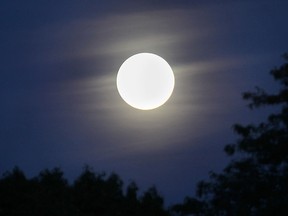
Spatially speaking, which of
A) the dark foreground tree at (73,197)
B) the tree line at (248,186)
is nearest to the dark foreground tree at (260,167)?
the tree line at (248,186)

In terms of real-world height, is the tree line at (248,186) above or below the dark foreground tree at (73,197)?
below

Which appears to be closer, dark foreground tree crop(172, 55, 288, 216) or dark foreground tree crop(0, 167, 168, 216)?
dark foreground tree crop(172, 55, 288, 216)

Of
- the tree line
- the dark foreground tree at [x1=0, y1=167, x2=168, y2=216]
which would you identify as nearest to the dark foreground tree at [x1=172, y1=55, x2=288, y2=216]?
the tree line

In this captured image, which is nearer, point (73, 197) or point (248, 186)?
point (248, 186)

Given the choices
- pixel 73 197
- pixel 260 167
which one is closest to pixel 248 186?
pixel 260 167

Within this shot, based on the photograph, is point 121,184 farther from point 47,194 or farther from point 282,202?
point 282,202

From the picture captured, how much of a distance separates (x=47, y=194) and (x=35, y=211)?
1.65 metres

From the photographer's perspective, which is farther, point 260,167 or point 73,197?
point 73,197

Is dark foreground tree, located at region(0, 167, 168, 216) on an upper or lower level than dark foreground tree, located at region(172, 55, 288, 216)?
upper

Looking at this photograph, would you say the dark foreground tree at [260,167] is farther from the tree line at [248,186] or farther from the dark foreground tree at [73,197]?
the dark foreground tree at [73,197]

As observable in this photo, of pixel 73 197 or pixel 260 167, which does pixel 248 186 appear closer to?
pixel 260 167

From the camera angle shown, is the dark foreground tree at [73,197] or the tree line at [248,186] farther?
the dark foreground tree at [73,197]

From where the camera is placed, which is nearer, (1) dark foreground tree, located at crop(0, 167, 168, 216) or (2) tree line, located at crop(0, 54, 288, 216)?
(2) tree line, located at crop(0, 54, 288, 216)

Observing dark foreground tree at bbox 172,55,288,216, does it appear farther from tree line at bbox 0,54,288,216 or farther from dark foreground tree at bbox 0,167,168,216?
dark foreground tree at bbox 0,167,168,216
